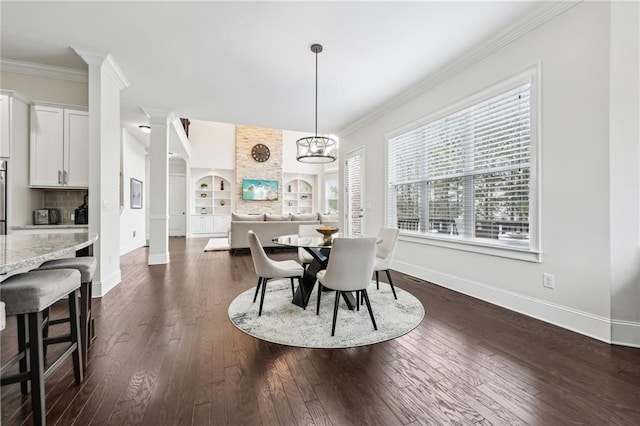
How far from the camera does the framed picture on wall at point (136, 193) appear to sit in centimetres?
629

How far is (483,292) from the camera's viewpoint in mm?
2959

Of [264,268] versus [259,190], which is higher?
[259,190]

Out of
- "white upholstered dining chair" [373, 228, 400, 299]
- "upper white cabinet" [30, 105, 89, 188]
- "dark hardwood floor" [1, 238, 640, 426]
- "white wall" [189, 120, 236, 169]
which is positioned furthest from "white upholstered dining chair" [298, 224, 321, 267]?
"white wall" [189, 120, 236, 169]

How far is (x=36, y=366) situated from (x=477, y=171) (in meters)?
3.73

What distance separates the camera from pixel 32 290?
45.2 inches

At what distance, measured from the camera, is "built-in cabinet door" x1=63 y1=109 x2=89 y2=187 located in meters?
3.28

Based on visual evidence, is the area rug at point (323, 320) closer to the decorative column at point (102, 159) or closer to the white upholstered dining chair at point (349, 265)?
the white upholstered dining chair at point (349, 265)

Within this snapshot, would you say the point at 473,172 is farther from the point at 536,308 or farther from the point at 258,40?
the point at 258,40

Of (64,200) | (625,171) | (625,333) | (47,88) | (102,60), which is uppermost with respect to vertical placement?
(102,60)

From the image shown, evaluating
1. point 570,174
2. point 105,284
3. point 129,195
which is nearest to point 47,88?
point 105,284

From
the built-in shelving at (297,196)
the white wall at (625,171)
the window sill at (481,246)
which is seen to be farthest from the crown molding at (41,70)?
the built-in shelving at (297,196)

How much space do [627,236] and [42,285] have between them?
3.63 m

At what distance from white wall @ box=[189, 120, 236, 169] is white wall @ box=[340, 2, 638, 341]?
28.7 feet

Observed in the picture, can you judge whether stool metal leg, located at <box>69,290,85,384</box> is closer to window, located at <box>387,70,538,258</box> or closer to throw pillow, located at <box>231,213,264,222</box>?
window, located at <box>387,70,538,258</box>
